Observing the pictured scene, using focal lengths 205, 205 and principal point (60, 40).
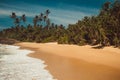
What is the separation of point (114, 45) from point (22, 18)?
10658 cm

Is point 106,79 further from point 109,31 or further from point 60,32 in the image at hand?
point 60,32

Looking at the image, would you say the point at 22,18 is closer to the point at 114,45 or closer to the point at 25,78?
the point at 114,45

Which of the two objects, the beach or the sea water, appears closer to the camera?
the sea water

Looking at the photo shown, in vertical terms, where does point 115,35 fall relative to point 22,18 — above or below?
below

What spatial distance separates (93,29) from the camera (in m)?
48.7

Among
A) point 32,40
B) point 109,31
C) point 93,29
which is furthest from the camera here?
point 32,40

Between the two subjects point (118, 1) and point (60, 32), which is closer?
point (118, 1)

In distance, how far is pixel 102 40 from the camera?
141ft

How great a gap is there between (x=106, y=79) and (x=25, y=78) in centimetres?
564

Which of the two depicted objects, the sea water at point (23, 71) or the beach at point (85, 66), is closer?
the sea water at point (23, 71)

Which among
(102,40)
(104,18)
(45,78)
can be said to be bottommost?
(45,78)

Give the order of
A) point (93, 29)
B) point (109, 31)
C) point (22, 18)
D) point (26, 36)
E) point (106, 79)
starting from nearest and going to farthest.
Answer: point (106, 79)
point (109, 31)
point (93, 29)
point (26, 36)
point (22, 18)

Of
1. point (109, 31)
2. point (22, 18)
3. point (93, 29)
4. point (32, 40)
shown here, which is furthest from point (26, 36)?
point (109, 31)

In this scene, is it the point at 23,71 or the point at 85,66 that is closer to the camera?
the point at 23,71
